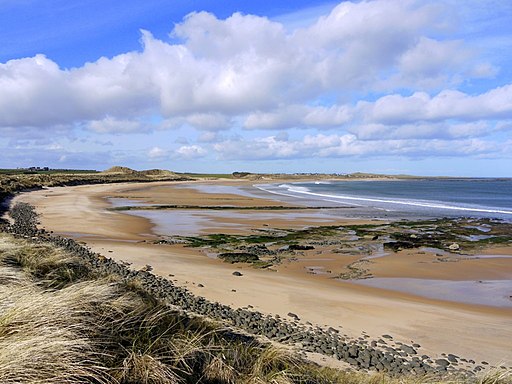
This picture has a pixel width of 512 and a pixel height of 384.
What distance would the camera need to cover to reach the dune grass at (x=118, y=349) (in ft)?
11.8

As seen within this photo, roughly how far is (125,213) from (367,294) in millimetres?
22721

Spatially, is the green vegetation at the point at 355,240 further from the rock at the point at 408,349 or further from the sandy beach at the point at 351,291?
the rock at the point at 408,349

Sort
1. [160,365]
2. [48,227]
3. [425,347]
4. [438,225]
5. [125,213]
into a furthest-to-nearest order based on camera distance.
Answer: [125,213], [438,225], [48,227], [425,347], [160,365]

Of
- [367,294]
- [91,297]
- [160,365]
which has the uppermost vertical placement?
[91,297]

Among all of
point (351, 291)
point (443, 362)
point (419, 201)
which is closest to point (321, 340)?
point (443, 362)

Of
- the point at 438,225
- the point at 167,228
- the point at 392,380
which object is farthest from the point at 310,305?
the point at 438,225

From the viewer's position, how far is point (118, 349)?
14.6 ft

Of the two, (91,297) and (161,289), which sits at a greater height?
(91,297)

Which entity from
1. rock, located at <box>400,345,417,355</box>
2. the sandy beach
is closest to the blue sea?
the sandy beach

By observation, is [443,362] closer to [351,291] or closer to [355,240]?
[351,291]

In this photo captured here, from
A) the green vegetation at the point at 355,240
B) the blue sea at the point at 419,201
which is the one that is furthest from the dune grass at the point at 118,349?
the blue sea at the point at 419,201

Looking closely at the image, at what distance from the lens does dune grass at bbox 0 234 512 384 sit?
361 centimetres

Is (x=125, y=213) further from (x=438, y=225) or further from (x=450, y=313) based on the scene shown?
(x=450, y=313)

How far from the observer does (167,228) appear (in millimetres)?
22703
